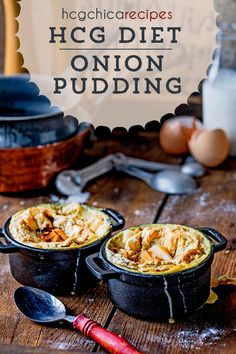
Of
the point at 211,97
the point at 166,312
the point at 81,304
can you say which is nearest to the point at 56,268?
the point at 81,304

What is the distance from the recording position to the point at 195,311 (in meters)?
1.11

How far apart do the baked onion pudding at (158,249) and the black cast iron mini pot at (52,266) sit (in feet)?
0.14

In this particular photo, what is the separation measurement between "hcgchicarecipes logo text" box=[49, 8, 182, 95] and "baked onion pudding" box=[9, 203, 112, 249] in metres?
0.39

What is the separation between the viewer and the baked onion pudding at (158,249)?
1055 mm

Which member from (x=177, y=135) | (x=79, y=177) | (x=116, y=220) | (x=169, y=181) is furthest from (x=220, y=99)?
(x=116, y=220)

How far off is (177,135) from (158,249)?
701mm

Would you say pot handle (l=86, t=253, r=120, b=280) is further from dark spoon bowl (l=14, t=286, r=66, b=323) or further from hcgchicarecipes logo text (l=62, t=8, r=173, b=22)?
hcgchicarecipes logo text (l=62, t=8, r=173, b=22)

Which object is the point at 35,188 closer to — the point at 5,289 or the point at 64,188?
the point at 64,188

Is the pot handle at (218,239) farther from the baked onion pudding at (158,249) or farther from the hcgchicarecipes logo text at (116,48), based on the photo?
the hcgchicarecipes logo text at (116,48)

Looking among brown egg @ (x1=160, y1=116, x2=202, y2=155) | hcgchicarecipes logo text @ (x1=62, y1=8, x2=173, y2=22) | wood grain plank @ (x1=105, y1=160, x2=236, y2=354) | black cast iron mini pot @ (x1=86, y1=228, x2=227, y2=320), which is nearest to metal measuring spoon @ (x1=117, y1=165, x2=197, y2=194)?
brown egg @ (x1=160, y1=116, x2=202, y2=155)

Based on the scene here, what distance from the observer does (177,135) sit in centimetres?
177

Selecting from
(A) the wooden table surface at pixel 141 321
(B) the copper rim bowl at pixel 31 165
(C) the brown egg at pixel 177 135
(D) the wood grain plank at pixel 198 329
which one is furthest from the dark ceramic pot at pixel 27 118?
(D) the wood grain plank at pixel 198 329

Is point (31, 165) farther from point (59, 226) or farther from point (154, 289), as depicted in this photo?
point (154, 289)

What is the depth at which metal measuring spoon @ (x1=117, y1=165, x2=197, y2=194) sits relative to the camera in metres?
1.60
